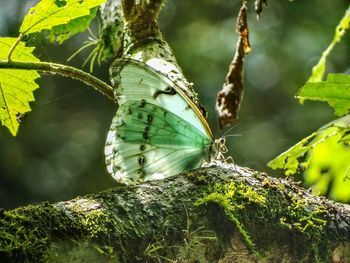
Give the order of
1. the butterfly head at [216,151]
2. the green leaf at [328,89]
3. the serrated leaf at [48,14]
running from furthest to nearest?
the butterfly head at [216,151] < the serrated leaf at [48,14] < the green leaf at [328,89]

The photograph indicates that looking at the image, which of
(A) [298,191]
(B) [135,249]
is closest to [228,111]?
(A) [298,191]

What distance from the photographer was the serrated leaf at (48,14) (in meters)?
1.45

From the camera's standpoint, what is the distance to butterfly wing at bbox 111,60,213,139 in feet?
6.07

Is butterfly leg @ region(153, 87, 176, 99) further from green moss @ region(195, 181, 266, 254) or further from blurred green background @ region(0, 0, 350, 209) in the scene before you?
blurred green background @ region(0, 0, 350, 209)

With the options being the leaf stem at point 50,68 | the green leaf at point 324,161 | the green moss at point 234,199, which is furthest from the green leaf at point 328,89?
the leaf stem at point 50,68

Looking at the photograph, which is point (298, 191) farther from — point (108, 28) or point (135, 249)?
point (108, 28)

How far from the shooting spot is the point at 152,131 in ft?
6.34

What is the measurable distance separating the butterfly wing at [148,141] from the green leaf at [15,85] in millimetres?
322

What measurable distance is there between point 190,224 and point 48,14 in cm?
59

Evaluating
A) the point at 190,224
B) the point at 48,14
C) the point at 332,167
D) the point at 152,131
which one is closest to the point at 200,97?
the point at 152,131

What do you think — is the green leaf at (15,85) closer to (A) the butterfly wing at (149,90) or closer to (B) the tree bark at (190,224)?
(A) the butterfly wing at (149,90)

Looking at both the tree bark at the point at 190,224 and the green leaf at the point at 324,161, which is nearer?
the tree bark at the point at 190,224

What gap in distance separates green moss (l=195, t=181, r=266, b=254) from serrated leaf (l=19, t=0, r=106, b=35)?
1.73ft

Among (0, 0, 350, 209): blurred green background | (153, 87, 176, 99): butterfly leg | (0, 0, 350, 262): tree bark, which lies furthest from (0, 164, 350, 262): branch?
(0, 0, 350, 209): blurred green background
